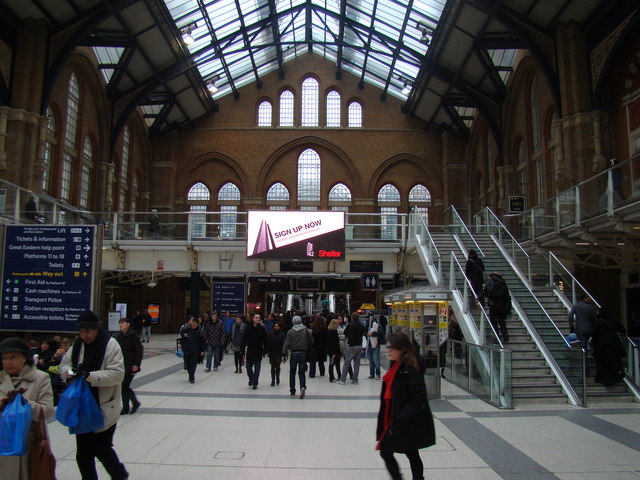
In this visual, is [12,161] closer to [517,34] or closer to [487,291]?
[487,291]

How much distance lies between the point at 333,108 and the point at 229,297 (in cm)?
1905

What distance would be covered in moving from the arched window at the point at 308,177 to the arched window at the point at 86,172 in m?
12.7

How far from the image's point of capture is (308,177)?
36.0 meters

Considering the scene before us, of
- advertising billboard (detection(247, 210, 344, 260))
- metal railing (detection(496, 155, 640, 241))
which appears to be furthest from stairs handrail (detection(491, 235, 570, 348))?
advertising billboard (detection(247, 210, 344, 260))

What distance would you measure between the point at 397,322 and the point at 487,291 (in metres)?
5.85

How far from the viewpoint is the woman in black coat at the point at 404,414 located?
4684 millimetres

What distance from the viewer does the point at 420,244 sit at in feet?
59.5

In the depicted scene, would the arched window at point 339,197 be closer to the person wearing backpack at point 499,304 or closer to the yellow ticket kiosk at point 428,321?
the yellow ticket kiosk at point 428,321

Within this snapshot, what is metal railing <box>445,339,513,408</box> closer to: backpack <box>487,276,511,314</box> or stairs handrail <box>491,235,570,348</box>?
backpack <box>487,276,511,314</box>

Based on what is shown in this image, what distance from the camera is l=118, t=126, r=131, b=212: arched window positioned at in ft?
104

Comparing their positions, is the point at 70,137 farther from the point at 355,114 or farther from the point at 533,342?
the point at 533,342

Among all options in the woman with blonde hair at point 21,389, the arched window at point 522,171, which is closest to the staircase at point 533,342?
the woman with blonde hair at point 21,389

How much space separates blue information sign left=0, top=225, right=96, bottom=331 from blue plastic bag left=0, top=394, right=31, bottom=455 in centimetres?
662

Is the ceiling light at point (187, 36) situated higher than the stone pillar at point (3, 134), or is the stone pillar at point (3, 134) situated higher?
the ceiling light at point (187, 36)
